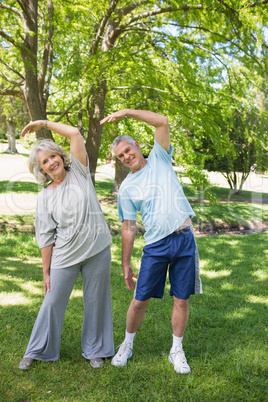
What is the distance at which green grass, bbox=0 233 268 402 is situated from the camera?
2.67 m

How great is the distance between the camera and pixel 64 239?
9.56ft

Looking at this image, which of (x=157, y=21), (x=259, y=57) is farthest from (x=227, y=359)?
(x=157, y=21)

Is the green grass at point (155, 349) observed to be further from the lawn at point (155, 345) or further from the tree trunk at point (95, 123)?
the tree trunk at point (95, 123)

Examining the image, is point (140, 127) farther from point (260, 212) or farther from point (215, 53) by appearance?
point (260, 212)

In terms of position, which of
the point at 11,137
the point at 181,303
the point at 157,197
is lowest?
the point at 181,303

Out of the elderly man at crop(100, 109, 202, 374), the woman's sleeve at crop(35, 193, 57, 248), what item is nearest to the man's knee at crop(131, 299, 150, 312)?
→ the elderly man at crop(100, 109, 202, 374)

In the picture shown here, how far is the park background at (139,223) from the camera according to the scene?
2.83 meters

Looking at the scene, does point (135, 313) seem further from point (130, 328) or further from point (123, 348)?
point (123, 348)

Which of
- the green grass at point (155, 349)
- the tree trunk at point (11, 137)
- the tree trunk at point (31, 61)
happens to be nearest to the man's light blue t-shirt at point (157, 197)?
the green grass at point (155, 349)

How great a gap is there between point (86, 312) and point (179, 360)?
870 mm

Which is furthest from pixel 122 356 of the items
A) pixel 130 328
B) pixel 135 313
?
pixel 135 313

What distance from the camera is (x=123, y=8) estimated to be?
809 centimetres

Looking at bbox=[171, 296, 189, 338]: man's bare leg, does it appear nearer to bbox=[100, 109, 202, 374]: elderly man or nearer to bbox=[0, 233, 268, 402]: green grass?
bbox=[100, 109, 202, 374]: elderly man

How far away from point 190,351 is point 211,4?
5.69 meters
